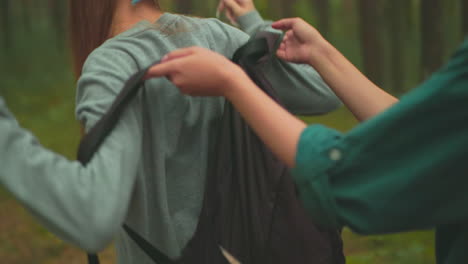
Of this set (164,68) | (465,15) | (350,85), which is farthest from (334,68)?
(465,15)

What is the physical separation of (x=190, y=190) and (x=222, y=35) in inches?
17.7

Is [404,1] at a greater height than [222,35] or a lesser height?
lesser

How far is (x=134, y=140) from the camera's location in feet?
3.43

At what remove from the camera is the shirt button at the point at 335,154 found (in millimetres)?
868

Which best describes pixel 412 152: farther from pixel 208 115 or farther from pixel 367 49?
pixel 367 49

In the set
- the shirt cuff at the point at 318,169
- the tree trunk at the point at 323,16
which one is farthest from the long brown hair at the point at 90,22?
the tree trunk at the point at 323,16

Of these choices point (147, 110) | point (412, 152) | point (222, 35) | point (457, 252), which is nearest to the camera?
point (412, 152)

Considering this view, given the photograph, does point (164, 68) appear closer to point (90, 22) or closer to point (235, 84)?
point (235, 84)

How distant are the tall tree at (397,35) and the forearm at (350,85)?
8.06 meters

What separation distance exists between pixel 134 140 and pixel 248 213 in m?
0.38

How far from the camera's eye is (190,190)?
128cm

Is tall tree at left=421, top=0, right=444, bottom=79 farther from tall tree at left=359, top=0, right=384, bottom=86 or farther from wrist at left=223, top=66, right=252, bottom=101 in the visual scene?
wrist at left=223, top=66, right=252, bottom=101

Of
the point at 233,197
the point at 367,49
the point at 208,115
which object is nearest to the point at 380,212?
the point at 233,197

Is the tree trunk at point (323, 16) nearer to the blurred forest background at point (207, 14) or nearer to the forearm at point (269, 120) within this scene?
the blurred forest background at point (207, 14)
